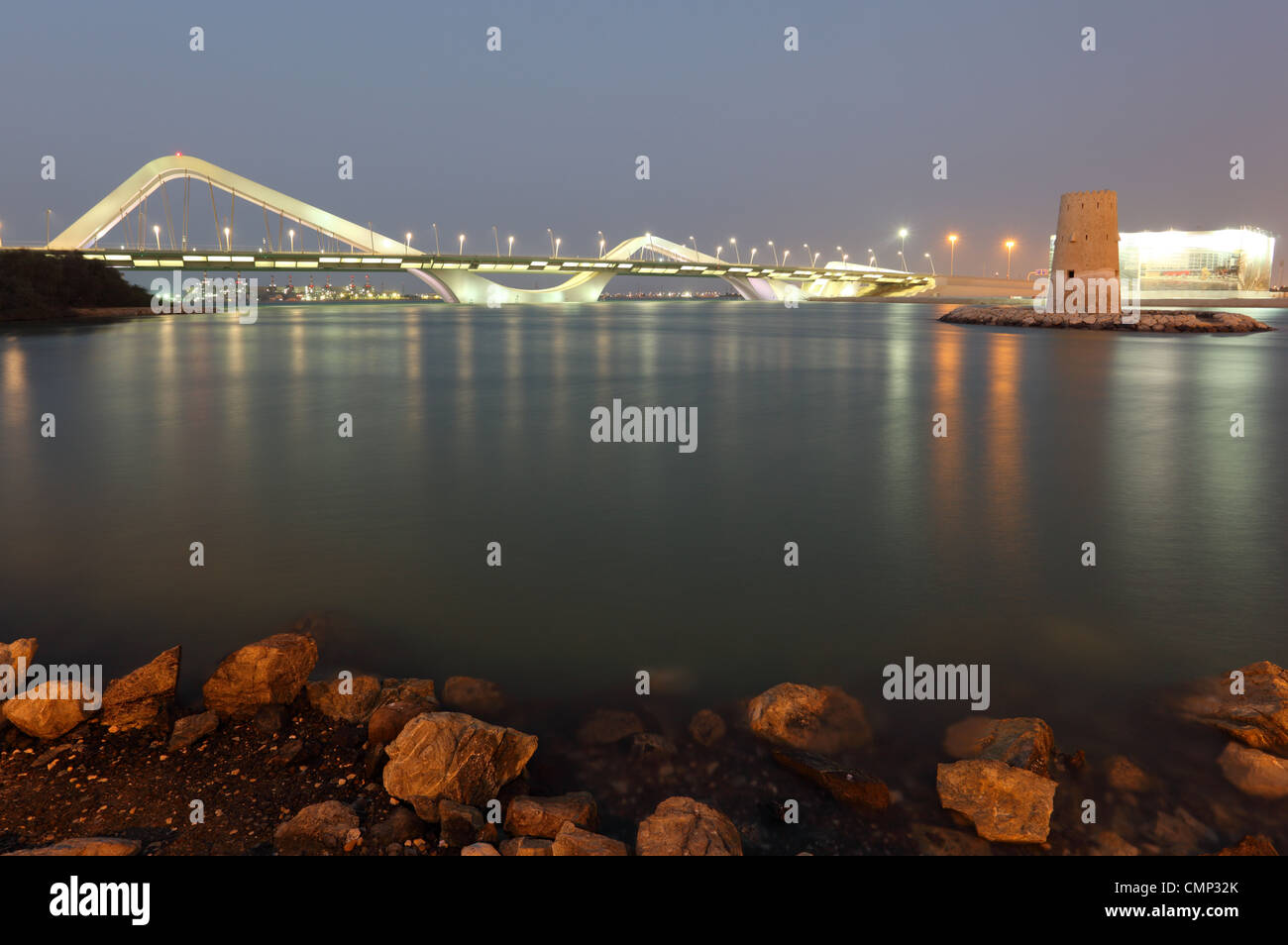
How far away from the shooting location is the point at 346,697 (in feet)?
13.5

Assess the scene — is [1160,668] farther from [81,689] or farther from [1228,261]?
[1228,261]

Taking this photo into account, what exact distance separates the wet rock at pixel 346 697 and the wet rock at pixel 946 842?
8.44 feet

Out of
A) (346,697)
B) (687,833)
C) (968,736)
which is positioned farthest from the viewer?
(346,697)

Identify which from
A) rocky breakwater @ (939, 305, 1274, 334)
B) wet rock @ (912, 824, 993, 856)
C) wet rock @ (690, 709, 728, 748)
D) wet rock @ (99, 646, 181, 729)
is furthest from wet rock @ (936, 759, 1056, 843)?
rocky breakwater @ (939, 305, 1274, 334)

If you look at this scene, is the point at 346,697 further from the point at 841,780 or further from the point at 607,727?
the point at 841,780

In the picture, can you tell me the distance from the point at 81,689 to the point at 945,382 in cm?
1939

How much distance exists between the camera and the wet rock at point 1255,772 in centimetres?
352

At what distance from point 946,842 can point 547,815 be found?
5.15 ft

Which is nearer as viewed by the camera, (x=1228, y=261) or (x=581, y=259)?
(x=581, y=259)

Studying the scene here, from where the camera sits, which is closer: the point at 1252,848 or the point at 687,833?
the point at 687,833

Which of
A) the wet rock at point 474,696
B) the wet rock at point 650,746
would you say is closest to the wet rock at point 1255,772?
the wet rock at point 650,746

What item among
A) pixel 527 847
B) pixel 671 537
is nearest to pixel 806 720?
pixel 527 847
